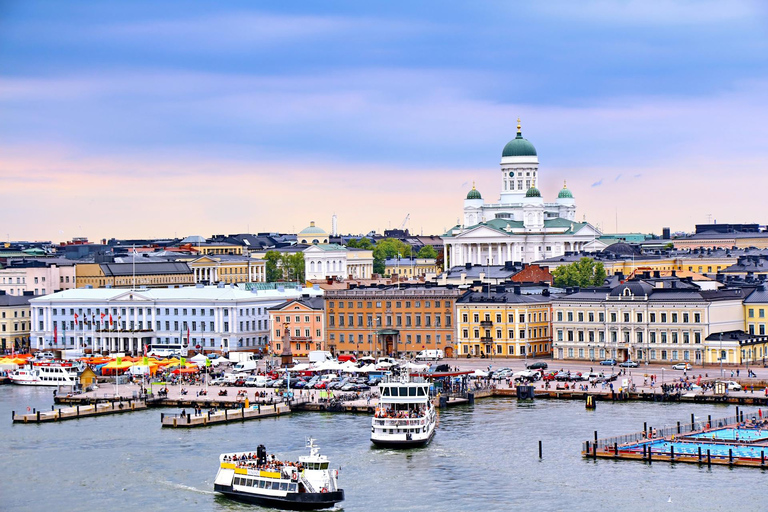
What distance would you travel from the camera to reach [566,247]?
166m

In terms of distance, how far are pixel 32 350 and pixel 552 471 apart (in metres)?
62.7

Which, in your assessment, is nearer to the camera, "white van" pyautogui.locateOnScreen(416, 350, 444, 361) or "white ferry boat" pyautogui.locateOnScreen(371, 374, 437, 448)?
"white ferry boat" pyautogui.locateOnScreen(371, 374, 437, 448)

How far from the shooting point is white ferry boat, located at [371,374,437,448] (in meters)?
64.3

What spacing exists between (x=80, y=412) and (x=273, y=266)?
96.8m

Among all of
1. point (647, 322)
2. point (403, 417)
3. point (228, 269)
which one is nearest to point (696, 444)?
point (403, 417)

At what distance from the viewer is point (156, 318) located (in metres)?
111

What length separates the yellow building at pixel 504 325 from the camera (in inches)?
3888

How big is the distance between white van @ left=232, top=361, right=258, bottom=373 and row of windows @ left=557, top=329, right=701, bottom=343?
18.3 metres

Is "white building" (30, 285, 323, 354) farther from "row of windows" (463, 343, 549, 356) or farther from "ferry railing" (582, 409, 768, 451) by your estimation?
"ferry railing" (582, 409, 768, 451)

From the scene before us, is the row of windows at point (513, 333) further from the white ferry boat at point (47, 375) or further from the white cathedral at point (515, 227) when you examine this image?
the white cathedral at point (515, 227)

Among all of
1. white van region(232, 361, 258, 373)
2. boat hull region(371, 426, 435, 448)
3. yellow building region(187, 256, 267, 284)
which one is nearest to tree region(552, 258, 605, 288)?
white van region(232, 361, 258, 373)

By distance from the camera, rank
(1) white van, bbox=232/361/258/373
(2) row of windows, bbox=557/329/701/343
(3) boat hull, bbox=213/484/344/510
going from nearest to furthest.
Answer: (3) boat hull, bbox=213/484/344/510, (2) row of windows, bbox=557/329/701/343, (1) white van, bbox=232/361/258/373

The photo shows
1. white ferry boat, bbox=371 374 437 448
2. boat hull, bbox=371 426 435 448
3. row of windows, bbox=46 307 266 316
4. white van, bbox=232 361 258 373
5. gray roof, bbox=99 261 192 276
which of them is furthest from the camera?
gray roof, bbox=99 261 192 276

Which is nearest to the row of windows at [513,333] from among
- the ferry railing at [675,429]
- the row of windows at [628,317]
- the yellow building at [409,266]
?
the row of windows at [628,317]
